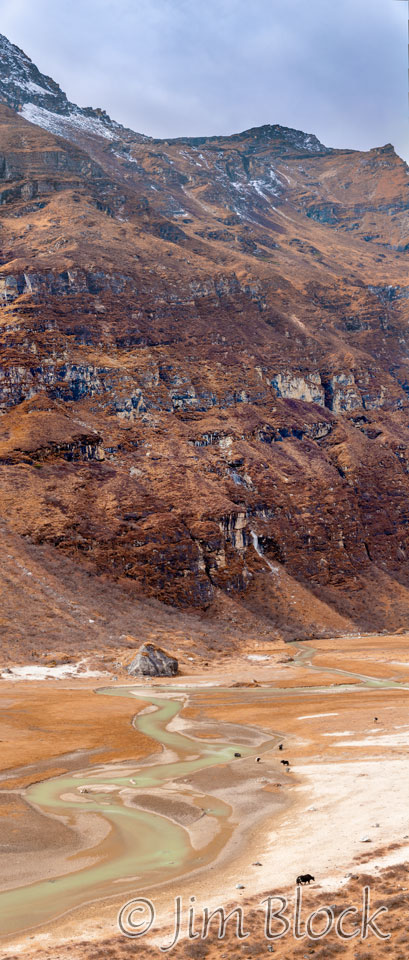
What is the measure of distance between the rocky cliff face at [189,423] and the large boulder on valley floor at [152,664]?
25718 mm

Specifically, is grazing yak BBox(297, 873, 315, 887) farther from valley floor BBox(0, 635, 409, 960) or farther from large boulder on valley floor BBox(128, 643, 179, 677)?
large boulder on valley floor BBox(128, 643, 179, 677)

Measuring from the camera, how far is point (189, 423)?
137m

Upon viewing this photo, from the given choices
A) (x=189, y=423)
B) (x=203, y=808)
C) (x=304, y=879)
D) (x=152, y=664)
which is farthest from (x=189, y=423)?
(x=304, y=879)

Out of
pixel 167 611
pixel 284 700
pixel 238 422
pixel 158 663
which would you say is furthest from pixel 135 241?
pixel 284 700

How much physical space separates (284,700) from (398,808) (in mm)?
35727

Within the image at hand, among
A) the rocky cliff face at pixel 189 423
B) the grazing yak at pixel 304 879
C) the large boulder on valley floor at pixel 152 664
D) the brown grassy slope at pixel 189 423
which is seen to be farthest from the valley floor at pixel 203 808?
the brown grassy slope at pixel 189 423

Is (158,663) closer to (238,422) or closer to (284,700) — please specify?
(284,700)

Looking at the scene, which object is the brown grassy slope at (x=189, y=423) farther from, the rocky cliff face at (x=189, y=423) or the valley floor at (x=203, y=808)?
the valley floor at (x=203, y=808)

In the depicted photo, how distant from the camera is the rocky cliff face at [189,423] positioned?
358 ft

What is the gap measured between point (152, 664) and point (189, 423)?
68950 mm

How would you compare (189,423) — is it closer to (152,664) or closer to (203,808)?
(152,664)

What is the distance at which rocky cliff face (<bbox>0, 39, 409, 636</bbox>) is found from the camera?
109250 millimetres

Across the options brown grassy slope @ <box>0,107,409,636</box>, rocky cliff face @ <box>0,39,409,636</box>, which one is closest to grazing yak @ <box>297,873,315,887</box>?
rocky cliff face @ <box>0,39,409,636</box>

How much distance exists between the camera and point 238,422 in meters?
141
